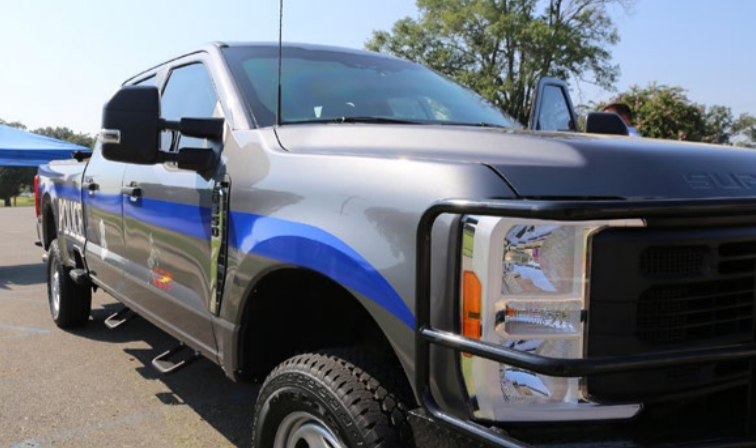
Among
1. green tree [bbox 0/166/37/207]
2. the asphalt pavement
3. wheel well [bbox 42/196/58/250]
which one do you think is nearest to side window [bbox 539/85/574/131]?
the asphalt pavement

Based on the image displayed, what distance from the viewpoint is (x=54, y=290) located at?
6098mm

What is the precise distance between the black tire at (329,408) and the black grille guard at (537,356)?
19 centimetres

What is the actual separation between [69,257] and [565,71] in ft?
94.3

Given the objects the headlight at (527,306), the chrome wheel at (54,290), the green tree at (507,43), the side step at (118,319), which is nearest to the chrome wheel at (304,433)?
the headlight at (527,306)

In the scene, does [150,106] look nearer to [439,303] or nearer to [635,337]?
[439,303]

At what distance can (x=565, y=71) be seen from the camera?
3088 centimetres

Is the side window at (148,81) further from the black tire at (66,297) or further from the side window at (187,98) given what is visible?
the black tire at (66,297)

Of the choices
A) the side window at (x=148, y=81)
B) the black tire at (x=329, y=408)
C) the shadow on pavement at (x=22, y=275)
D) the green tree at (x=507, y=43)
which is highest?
the green tree at (x=507, y=43)

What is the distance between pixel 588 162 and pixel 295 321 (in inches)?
51.2

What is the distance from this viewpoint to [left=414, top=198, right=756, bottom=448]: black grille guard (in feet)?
4.73

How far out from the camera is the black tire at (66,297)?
5.77m

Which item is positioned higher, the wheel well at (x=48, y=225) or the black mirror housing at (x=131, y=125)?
the black mirror housing at (x=131, y=125)

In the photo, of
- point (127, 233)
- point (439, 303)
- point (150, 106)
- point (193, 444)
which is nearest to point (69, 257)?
point (127, 233)

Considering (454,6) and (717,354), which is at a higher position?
(454,6)
